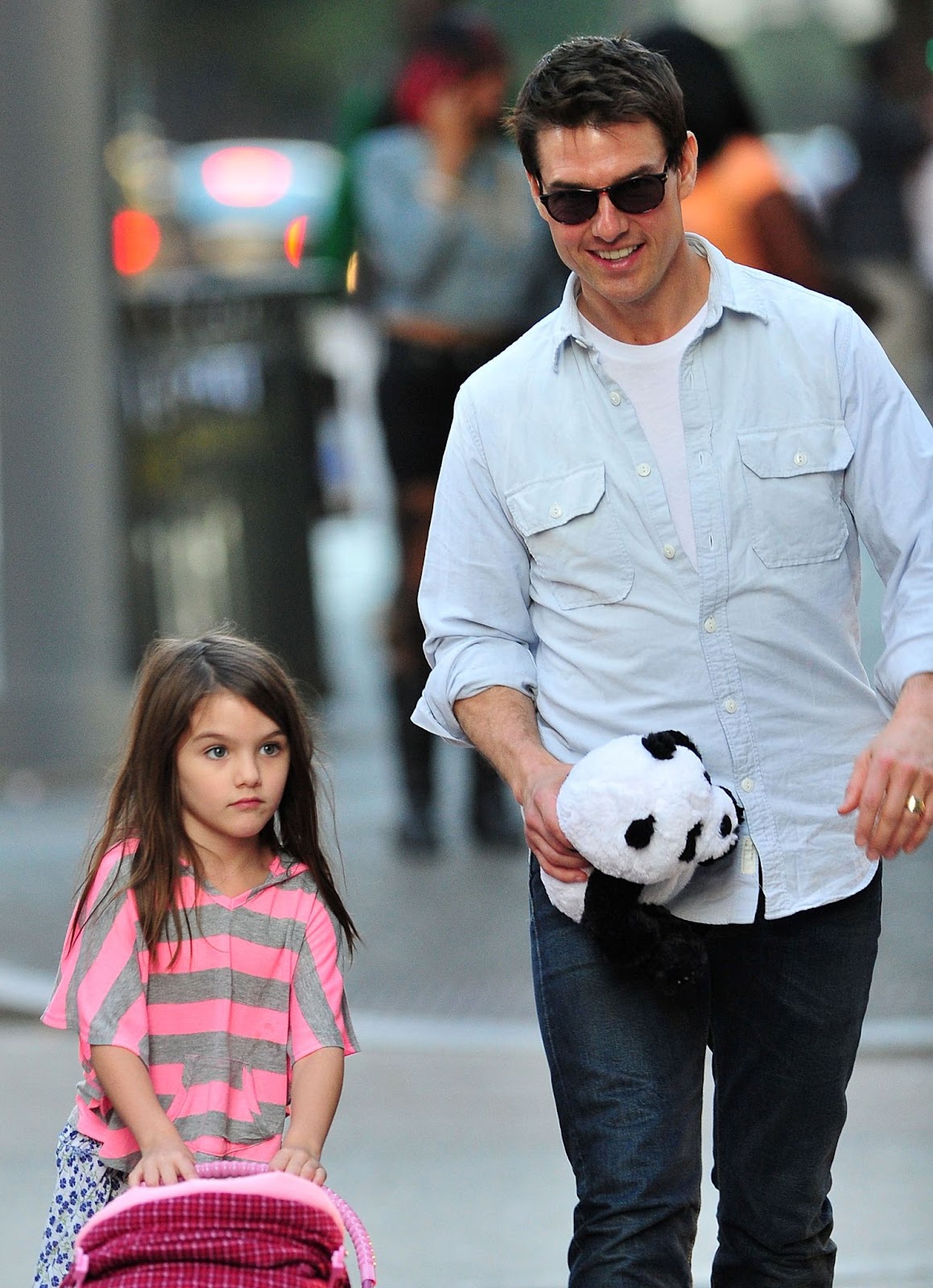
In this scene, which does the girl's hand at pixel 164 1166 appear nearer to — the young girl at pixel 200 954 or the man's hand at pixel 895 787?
the young girl at pixel 200 954

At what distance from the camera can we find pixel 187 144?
30562 millimetres

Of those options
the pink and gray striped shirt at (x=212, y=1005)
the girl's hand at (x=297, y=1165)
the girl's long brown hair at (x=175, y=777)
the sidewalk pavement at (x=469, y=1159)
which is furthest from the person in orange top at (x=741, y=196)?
the girl's hand at (x=297, y=1165)

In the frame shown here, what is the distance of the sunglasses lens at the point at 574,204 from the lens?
9.73 ft

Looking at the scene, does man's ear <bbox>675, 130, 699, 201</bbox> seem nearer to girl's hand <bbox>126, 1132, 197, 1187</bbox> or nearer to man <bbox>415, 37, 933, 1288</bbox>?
man <bbox>415, 37, 933, 1288</bbox>

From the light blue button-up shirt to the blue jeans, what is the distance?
11 cm

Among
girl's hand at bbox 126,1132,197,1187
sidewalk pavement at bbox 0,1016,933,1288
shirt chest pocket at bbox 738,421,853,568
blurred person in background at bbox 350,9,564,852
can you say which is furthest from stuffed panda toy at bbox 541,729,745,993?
blurred person in background at bbox 350,9,564,852

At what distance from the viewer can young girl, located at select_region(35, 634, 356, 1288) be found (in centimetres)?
302

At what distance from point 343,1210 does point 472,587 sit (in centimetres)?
88

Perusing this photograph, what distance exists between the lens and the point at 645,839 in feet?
9.41

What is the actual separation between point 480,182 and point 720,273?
12.7 feet

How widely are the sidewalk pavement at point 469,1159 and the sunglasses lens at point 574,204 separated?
2238mm

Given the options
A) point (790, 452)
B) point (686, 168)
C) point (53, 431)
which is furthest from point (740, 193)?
point (53, 431)

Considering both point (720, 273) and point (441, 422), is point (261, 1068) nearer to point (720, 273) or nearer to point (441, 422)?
point (720, 273)

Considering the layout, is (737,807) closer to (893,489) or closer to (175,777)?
(893,489)
